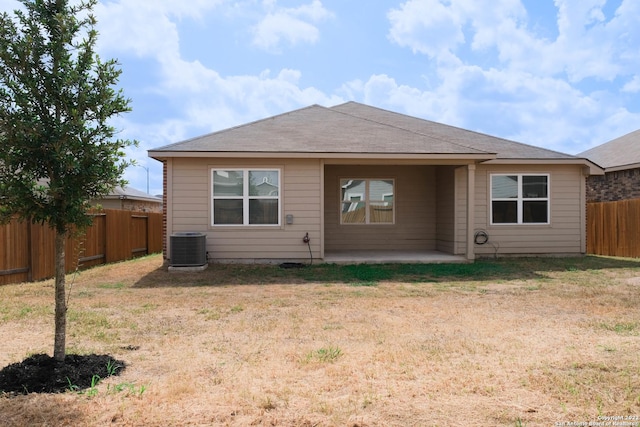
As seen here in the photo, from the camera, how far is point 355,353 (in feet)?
15.1

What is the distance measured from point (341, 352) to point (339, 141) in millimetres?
8159

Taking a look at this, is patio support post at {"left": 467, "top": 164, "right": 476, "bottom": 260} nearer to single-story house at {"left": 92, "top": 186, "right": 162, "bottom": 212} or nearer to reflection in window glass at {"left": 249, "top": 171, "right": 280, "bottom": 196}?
reflection in window glass at {"left": 249, "top": 171, "right": 280, "bottom": 196}

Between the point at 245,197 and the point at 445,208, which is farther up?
the point at 245,197

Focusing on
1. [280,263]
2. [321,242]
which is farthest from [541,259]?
[280,263]

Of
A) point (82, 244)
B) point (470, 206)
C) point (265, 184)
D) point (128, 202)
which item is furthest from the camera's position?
point (128, 202)

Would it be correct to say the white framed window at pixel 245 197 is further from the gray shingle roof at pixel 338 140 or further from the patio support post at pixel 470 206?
the patio support post at pixel 470 206

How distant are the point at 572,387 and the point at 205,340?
3560mm

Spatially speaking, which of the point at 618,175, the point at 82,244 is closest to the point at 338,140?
the point at 82,244

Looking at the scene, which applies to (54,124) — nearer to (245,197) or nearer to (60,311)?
(60,311)

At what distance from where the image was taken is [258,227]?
1168 cm

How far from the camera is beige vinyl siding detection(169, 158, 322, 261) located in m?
11.6

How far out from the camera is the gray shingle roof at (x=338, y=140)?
11.5m

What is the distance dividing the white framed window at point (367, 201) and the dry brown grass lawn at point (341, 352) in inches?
234

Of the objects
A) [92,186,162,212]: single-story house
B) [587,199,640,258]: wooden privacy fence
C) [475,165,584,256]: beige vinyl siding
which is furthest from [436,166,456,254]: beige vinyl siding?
[92,186,162,212]: single-story house
